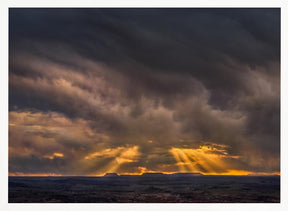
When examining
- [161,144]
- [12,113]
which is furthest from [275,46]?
[12,113]

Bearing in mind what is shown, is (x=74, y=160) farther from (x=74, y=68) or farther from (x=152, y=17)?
(x=152, y=17)

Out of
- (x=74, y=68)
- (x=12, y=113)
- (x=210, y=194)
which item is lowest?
(x=210, y=194)

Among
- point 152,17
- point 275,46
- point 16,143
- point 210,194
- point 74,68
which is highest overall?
point 152,17

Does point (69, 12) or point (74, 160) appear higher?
point (69, 12)
